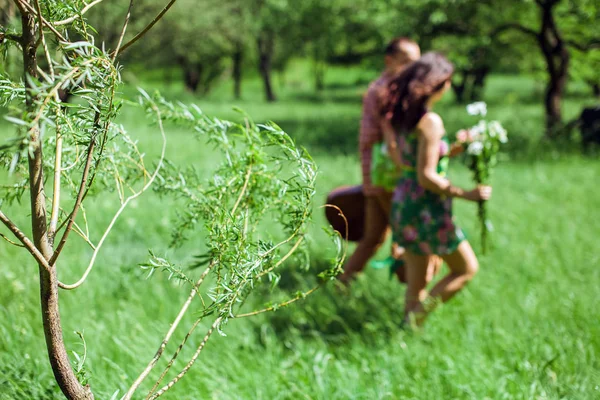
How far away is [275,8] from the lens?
77.5 feet

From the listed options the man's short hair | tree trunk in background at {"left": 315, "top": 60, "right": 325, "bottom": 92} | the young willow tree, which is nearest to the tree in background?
the man's short hair

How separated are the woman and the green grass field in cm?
25

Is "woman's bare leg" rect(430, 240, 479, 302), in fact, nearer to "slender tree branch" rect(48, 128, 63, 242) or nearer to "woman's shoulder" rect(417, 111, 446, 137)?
"woman's shoulder" rect(417, 111, 446, 137)

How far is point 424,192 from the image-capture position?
326cm

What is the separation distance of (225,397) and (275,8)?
2291cm

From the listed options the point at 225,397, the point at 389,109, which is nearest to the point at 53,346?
the point at 225,397

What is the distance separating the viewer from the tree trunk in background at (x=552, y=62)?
1098 cm

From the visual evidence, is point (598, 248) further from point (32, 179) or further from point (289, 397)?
point (32, 179)

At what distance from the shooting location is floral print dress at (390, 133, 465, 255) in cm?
320

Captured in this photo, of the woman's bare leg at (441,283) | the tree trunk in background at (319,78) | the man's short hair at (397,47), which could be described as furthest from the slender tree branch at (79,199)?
the tree trunk in background at (319,78)

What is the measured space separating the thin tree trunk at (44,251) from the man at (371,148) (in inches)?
106

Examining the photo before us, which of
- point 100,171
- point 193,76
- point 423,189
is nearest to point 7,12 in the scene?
point 100,171

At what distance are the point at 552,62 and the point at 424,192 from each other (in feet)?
31.6

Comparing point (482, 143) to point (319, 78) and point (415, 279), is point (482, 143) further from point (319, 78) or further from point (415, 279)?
point (319, 78)
